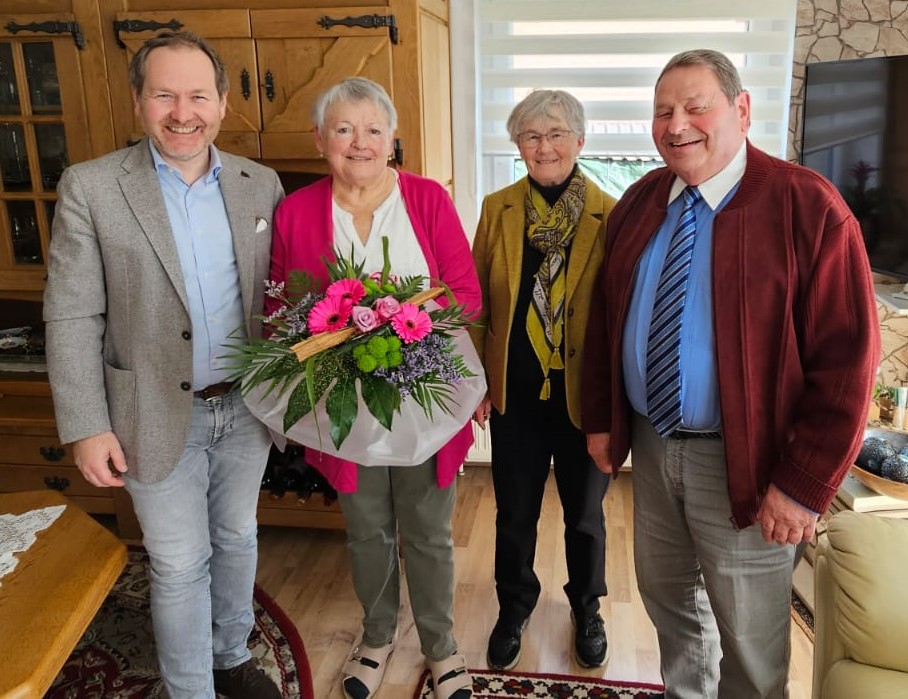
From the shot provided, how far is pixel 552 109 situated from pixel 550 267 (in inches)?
15.4

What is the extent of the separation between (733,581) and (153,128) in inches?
61.2

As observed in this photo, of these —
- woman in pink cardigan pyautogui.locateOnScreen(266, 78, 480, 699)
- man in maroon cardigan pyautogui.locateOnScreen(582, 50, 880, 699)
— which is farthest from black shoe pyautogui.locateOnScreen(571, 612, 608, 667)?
man in maroon cardigan pyautogui.locateOnScreen(582, 50, 880, 699)

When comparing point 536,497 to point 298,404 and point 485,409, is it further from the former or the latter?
point 298,404

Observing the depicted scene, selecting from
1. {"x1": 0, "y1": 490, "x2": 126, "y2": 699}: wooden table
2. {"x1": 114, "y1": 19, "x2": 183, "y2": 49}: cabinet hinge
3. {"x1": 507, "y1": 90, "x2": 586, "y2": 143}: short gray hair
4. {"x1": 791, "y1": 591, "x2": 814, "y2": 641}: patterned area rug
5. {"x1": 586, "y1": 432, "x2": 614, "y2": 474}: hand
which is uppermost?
{"x1": 114, "y1": 19, "x2": 183, "y2": 49}: cabinet hinge

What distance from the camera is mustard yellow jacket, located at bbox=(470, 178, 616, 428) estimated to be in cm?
189

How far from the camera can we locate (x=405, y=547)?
2.01 meters

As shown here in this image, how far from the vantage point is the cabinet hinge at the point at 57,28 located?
2.43m

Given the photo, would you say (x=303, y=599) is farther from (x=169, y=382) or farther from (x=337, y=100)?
(x=337, y=100)

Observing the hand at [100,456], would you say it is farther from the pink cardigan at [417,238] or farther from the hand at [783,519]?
the hand at [783,519]

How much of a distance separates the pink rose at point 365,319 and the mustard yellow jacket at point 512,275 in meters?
0.42

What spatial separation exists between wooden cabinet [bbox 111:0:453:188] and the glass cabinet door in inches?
6.8

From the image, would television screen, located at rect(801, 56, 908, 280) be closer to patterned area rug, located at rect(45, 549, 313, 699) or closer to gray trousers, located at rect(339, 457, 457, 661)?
gray trousers, located at rect(339, 457, 457, 661)

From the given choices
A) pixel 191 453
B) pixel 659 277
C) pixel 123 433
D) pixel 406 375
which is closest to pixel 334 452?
pixel 406 375

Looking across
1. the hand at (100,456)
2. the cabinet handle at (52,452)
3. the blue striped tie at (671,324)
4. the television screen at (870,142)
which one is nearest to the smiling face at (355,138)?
the blue striped tie at (671,324)
